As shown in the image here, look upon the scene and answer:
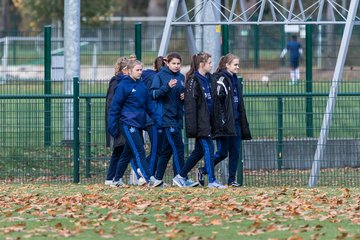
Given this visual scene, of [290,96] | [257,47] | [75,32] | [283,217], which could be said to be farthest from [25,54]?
[283,217]

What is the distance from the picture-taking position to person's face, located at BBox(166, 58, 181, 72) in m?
16.0

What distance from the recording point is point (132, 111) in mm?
16062

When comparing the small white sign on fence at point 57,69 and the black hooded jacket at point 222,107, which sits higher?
the small white sign on fence at point 57,69

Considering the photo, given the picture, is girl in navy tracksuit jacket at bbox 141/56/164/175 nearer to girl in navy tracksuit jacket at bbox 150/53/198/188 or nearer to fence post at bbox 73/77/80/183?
girl in navy tracksuit jacket at bbox 150/53/198/188

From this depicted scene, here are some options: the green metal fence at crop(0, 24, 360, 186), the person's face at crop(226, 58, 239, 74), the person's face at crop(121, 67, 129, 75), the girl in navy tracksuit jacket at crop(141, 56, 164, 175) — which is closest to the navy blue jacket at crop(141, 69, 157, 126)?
the girl in navy tracksuit jacket at crop(141, 56, 164, 175)

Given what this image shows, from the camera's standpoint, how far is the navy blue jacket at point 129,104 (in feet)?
52.5

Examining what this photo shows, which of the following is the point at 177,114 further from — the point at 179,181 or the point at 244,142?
the point at 244,142

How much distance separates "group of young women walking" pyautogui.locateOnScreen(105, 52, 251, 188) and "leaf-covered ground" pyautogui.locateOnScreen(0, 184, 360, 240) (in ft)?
2.32

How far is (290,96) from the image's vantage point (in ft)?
60.1

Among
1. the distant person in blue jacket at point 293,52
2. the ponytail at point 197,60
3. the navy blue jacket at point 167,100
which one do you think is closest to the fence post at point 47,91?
the navy blue jacket at point 167,100

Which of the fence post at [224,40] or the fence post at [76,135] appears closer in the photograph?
the fence post at [76,135]

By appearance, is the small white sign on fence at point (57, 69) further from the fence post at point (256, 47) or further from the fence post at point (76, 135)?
the fence post at point (256, 47)

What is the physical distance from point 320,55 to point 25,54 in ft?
22.0

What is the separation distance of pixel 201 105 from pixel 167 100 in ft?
1.77
